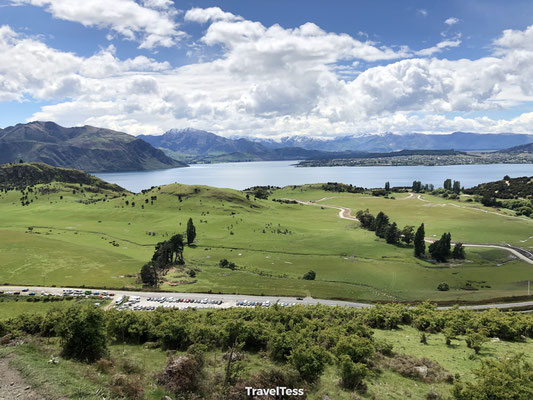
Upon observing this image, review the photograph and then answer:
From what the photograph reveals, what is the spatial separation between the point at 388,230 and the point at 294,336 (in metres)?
130

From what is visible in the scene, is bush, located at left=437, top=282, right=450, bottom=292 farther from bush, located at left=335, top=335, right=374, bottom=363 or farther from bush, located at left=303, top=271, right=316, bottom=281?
bush, located at left=335, top=335, right=374, bottom=363

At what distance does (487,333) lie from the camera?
1762 inches

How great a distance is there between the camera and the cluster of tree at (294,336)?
28.5 m

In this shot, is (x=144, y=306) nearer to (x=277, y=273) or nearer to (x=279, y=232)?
(x=277, y=273)

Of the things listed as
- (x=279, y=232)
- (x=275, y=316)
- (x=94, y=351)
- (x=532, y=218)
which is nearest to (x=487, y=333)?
(x=275, y=316)

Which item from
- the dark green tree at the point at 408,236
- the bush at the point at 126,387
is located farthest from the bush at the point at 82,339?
the dark green tree at the point at 408,236

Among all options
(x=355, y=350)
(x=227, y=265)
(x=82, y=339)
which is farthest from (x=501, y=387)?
(x=227, y=265)

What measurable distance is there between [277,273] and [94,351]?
260 ft

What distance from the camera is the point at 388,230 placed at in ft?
511

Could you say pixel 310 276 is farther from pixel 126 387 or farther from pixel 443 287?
pixel 126 387

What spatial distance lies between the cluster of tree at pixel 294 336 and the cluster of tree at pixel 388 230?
9786 centimetres

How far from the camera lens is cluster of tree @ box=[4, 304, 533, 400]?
28.5 meters

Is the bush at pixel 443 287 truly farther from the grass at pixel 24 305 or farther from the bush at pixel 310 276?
the grass at pixel 24 305

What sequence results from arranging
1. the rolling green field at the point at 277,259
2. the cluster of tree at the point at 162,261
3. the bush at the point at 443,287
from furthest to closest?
the bush at the point at 443,287, the cluster of tree at the point at 162,261, the rolling green field at the point at 277,259
